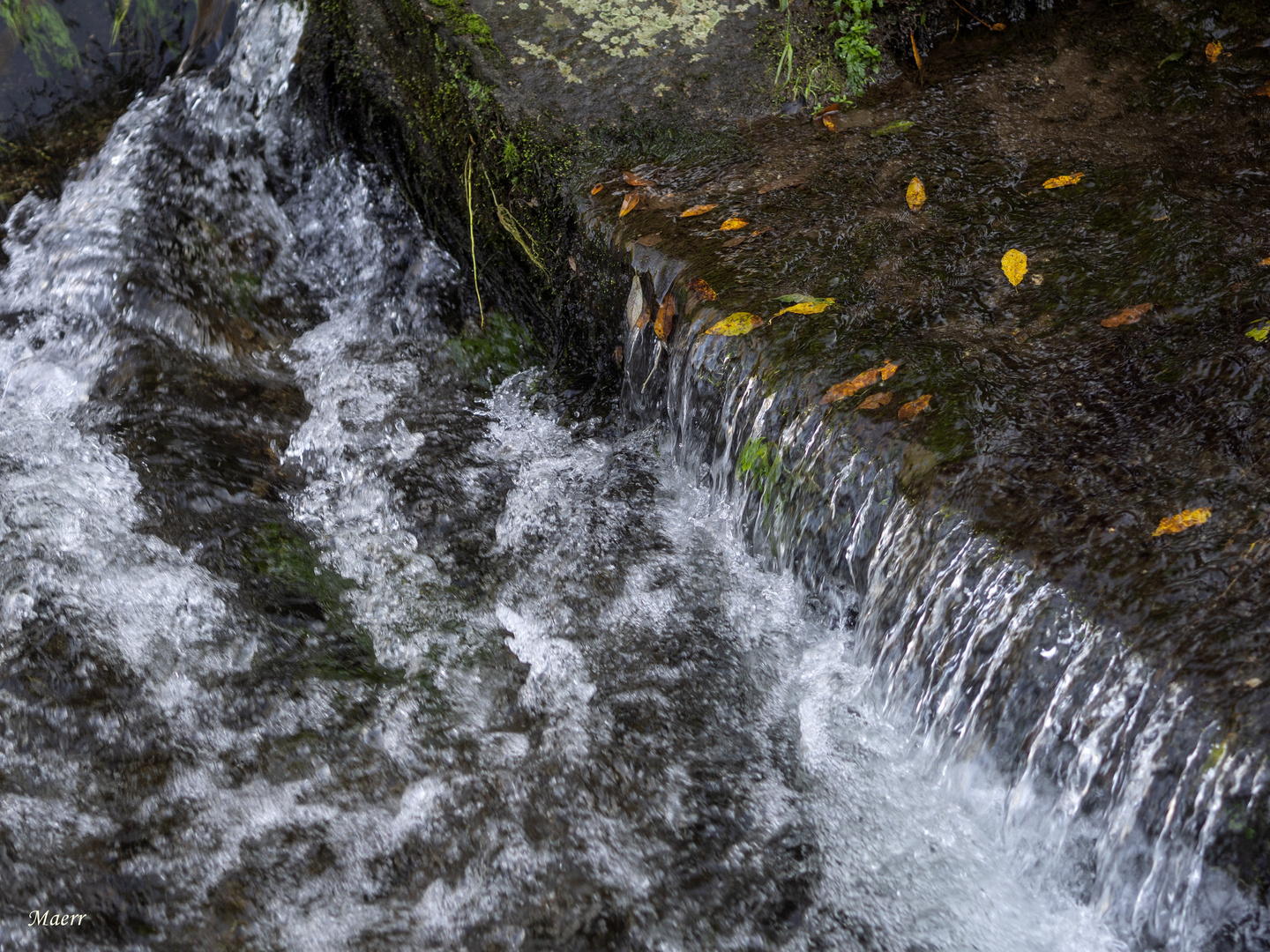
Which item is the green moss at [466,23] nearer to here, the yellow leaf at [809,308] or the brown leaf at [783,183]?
the brown leaf at [783,183]

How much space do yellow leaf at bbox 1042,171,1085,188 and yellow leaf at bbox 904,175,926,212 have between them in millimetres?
435

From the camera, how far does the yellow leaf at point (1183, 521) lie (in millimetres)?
2137

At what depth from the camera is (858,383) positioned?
2699 millimetres

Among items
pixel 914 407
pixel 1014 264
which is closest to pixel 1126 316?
pixel 1014 264

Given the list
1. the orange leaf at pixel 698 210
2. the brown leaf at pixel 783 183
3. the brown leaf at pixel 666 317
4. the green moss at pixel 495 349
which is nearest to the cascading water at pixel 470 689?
the green moss at pixel 495 349

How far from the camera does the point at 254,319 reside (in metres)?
4.27

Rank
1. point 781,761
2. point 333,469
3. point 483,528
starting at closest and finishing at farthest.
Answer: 1. point 781,761
2. point 483,528
3. point 333,469

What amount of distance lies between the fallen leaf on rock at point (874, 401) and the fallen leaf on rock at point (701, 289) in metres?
0.72

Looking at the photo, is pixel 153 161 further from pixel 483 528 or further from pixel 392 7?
pixel 483 528

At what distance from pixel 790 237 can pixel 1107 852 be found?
2175mm

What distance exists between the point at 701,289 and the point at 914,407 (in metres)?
0.92

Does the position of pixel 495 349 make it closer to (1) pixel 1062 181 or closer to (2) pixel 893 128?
(2) pixel 893 128

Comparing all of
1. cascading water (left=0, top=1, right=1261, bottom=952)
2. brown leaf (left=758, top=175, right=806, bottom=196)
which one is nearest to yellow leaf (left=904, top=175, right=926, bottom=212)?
brown leaf (left=758, top=175, right=806, bottom=196)

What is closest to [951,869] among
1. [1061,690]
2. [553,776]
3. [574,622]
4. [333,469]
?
[1061,690]
